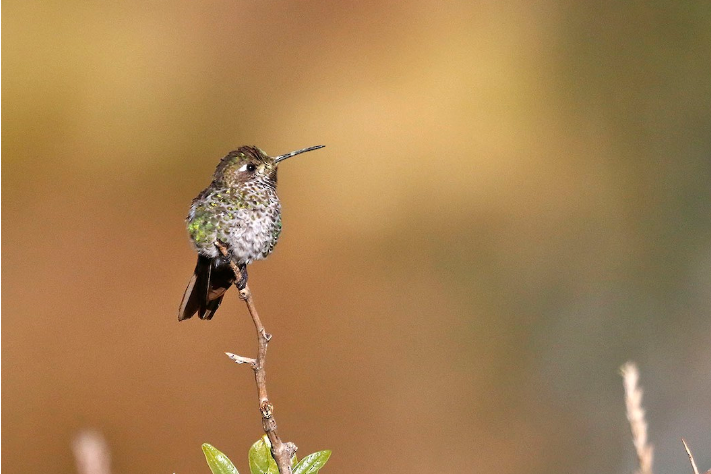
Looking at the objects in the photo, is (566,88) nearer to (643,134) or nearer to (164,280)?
(643,134)

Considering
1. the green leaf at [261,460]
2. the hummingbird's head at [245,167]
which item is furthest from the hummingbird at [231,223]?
the green leaf at [261,460]

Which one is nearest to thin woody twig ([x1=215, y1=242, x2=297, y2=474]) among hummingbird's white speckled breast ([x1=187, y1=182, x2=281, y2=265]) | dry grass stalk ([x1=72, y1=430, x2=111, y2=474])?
dry grass stalk ([x1=72, y1=430, x2=111, y2=474])

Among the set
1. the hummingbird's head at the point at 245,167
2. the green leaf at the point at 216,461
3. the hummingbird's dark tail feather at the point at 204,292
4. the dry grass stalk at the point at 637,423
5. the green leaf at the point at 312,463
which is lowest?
the dry grass stalk at the point at 637,423

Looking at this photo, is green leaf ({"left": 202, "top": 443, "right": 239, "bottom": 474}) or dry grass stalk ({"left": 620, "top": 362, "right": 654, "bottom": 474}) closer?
Answer: dry grass stalk ({"left": 620, "top": 362, "right": 654, "bottom": 474})

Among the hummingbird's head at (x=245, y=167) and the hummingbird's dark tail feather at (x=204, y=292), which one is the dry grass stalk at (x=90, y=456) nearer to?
the hummingbird's dark tail feather at (x=204, y=292)

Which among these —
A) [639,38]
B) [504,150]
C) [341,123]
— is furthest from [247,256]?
[639,38]

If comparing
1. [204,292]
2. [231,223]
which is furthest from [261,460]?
[231,223]

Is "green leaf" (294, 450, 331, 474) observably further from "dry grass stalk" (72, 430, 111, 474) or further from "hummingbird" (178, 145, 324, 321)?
"hummingbird" (178, 145, 324, 321)
